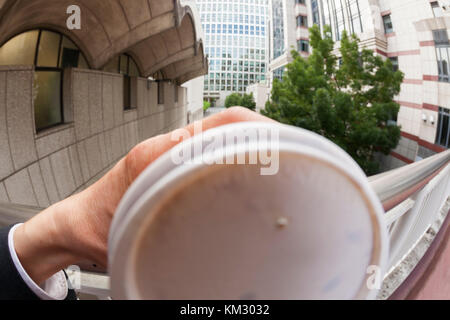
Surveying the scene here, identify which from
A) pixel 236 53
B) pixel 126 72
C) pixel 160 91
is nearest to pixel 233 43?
pixel 236 53

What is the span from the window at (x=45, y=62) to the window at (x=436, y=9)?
49.6ft

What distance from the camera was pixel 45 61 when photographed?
5168 millimetres

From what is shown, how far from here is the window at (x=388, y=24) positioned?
1267cm

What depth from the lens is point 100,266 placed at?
69 centimetres

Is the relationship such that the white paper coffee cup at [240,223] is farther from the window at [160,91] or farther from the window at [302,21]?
the window at [302,21]

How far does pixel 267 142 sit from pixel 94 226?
1.63ft

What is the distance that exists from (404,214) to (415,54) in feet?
47.4

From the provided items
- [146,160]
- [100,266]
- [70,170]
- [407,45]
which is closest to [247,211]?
[146,160]

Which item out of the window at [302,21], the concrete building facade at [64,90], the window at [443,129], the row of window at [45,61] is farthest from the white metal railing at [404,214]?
the window at [302,21]

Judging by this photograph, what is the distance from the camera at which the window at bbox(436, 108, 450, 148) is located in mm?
11398

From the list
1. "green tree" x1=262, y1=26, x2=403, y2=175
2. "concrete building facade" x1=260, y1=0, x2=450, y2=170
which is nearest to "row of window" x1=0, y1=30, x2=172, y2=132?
"green tree" x1=262, y1=26, x2=403, y2=175

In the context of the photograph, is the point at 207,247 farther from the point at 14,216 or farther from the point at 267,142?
the point at 14,216

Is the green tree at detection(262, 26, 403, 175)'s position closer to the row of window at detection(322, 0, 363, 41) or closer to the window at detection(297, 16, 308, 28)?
the row of window at detection(322, 0, 363, 41)

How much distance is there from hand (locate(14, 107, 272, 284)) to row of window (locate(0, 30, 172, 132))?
16.9 ft
